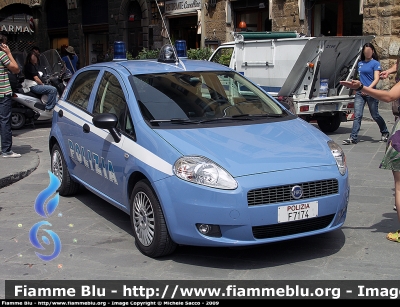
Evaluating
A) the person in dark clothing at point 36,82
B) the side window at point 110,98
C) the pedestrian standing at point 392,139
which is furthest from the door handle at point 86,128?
the person in dark clothing at point 36,82

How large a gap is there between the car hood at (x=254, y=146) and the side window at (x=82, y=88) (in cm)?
169

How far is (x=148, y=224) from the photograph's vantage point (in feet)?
16.3

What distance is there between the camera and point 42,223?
→ 616 centimetres

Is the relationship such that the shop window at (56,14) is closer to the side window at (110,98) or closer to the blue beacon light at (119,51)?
the blue beacon light at (119,51)

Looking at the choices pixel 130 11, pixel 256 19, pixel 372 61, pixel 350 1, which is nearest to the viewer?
pixel 372 61

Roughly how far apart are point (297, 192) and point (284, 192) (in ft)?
0.36

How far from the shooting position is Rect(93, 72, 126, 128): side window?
5.65 m

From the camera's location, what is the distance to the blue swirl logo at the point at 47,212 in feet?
17.3

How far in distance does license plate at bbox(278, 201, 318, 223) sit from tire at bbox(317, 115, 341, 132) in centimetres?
777

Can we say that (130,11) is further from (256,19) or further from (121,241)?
(121,241)

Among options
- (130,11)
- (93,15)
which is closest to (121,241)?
(130,11)

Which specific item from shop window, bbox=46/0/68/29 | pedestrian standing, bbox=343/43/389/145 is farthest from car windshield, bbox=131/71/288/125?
shop window, bbox=46/0/68/29

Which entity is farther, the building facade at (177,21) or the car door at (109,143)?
the building facade at (177,21)

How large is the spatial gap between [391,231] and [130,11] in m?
21.1
